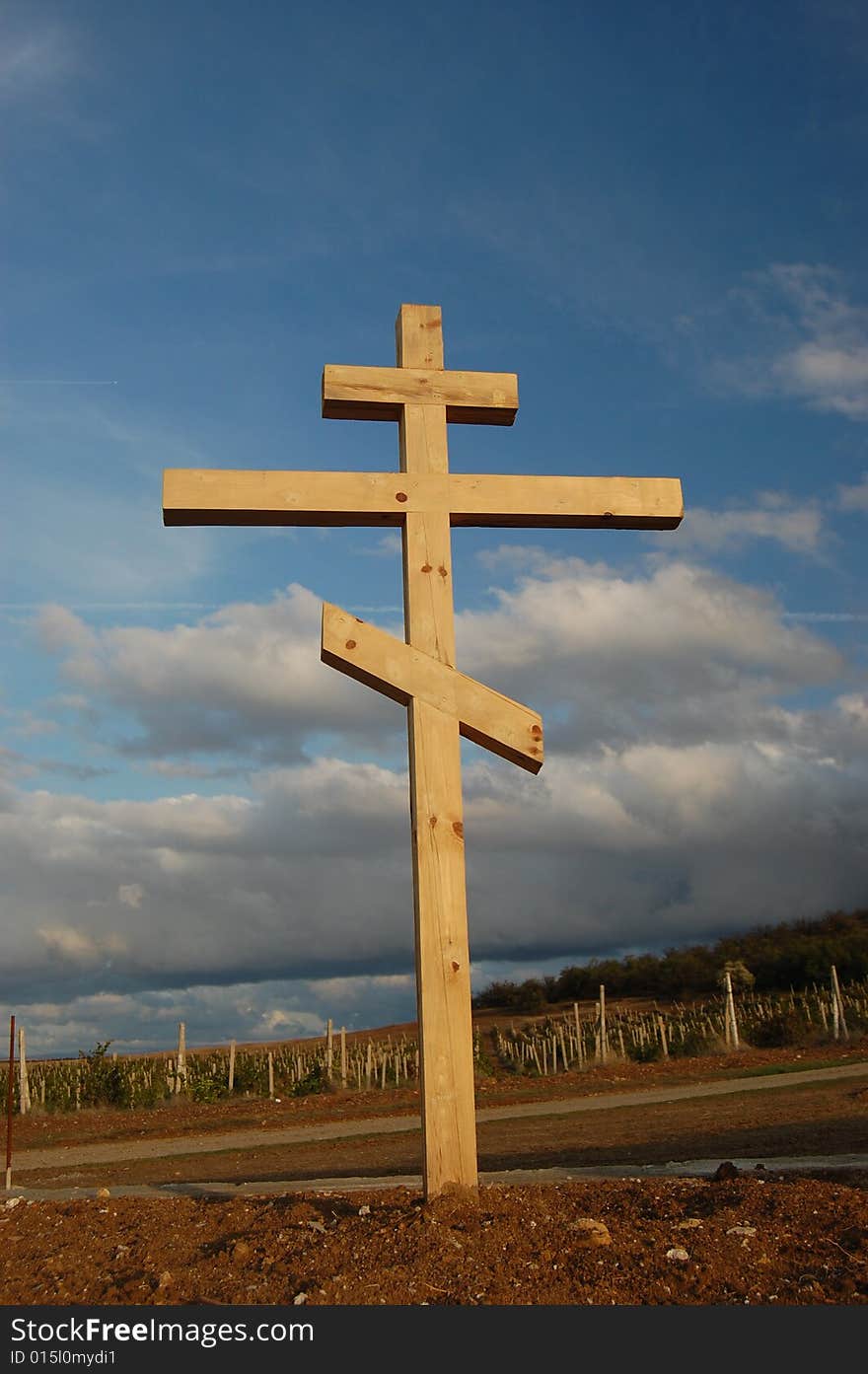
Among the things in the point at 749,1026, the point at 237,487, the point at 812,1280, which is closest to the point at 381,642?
the point at 237,487

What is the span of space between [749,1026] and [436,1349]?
30.7 meters

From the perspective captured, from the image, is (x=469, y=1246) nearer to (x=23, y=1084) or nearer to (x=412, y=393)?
(x=412, y=393)

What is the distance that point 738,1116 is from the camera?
13703 mm

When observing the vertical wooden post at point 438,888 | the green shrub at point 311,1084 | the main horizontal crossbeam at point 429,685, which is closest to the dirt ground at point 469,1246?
the vertical wooden post at point 438,888

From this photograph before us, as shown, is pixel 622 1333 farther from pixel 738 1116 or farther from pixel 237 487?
pixel 738 1116

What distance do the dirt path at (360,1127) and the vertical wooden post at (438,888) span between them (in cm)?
1084

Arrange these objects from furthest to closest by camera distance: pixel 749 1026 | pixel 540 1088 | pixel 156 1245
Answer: pixel 749 1026 → pixel 540 1088 → pixel 156 1245

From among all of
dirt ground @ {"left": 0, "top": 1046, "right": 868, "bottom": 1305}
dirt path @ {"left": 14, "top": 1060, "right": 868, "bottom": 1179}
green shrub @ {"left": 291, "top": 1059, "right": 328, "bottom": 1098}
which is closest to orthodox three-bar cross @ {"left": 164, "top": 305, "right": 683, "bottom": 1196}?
dirt ground @ {"left": 0, "top": 1046, "right": 868, "bottom": 1305}

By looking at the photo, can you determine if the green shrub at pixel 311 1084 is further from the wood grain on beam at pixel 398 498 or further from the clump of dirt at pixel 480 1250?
the wood grain on beam at pixel 398 498

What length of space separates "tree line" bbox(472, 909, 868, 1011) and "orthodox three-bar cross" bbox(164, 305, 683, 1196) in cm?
4981

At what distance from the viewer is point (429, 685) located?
5254 mm

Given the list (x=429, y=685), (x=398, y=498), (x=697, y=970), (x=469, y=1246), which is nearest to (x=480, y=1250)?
(x=469, y=1246)

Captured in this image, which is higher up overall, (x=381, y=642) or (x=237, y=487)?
(x=237, y=487)

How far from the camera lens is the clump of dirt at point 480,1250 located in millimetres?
3564
